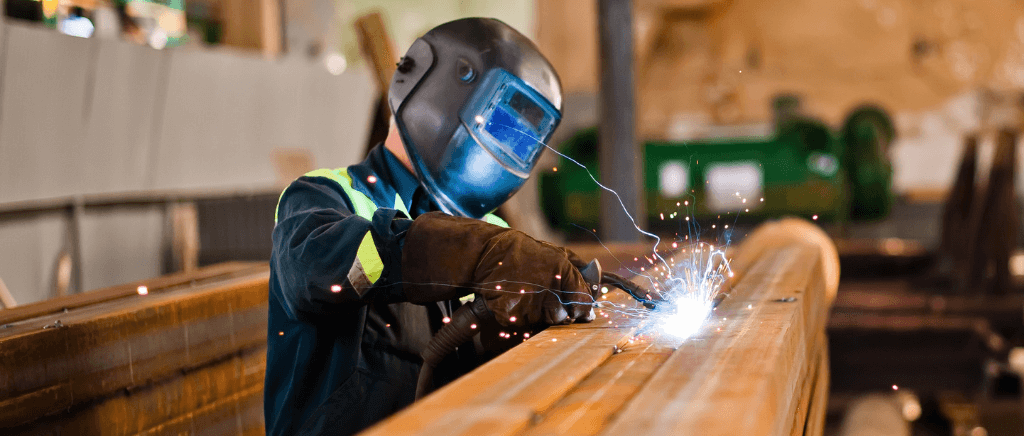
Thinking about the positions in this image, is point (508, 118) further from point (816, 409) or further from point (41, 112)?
point (41, 112)

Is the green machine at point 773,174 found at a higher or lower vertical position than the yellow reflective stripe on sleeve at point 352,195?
lower

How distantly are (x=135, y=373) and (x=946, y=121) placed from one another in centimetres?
1509

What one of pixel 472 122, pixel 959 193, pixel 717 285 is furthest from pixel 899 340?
pixel 472 122

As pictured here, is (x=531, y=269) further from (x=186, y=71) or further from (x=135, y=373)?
(x=186, y=71)

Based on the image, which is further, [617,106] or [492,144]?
[617,106]

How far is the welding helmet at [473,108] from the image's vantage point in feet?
5.00

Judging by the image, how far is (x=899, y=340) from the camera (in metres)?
5.61

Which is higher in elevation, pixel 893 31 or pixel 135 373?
pixel 893 31

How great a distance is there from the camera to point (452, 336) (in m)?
1.32

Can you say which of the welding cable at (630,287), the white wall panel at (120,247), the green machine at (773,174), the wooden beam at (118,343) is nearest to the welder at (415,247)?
the welding cable at (630,287)

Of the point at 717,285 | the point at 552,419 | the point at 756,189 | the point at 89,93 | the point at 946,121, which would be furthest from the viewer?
the point at 946,121

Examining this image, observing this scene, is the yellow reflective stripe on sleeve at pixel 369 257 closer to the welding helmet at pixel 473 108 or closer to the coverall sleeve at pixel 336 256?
the coverall sleeve at pixel 336 256

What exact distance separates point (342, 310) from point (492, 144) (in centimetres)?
46

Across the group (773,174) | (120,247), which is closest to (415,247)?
(120,247)
